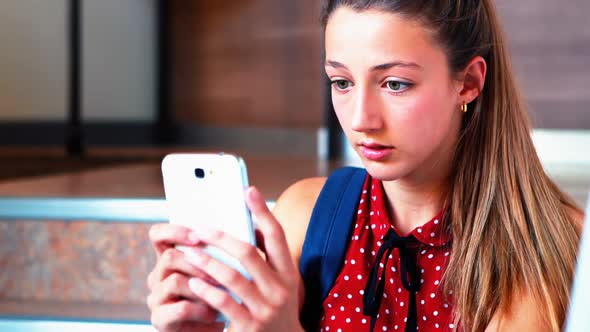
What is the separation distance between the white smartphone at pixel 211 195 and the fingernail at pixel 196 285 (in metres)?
0.03

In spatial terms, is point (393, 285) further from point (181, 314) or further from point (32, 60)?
point (32, 60)

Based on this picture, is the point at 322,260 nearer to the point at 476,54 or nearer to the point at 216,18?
the point at 476,54

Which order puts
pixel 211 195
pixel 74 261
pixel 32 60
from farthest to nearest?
pixel 32 60 < pixel 74 261 < pixel 211 195

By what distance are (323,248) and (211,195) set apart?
251 millimetres

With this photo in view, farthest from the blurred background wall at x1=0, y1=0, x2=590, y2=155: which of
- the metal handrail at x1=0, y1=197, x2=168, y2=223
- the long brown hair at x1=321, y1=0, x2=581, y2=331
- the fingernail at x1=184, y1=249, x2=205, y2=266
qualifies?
the fingernail at x1=184, y1=249, x2=205, y2=266

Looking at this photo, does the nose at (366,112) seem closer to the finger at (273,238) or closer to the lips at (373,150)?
the lips at (373,150)

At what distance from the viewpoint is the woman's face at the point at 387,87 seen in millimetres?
997

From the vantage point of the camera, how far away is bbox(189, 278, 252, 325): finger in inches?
33.4

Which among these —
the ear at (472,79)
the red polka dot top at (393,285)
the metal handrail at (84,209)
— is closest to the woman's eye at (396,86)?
the ear at (472,79)

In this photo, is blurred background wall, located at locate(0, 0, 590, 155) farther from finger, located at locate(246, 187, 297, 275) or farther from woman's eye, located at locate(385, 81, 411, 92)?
finger, located at locate(246, 187, 297, 275)

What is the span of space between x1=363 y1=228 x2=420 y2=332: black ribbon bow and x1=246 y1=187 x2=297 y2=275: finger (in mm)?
283

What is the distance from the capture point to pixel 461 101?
110 cm

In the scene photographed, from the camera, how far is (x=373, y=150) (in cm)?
101

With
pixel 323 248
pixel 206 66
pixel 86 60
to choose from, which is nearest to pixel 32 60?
pixel 86 60
